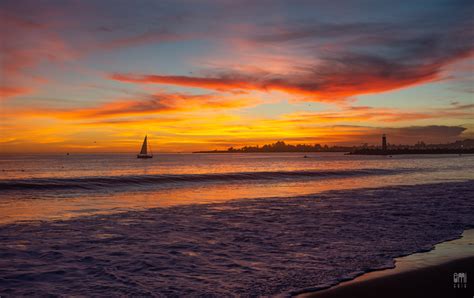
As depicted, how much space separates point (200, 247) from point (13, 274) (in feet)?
14.9

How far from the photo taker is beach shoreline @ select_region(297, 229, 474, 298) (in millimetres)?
7000

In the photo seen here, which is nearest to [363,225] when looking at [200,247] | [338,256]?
[338,256]

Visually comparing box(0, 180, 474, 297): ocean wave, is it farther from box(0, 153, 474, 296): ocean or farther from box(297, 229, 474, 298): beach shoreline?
box(297, 229, 474, 298): beach shoreline

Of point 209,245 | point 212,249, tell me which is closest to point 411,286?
point 212,249

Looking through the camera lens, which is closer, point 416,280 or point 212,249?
point 416,280

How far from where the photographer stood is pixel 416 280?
25.2 ft

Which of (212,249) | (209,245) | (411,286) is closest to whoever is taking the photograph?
(411,286)

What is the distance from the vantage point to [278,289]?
7273 millimetres

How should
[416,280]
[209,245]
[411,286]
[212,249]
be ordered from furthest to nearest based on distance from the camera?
[209,245] < [212,249] < [416,280] < [411,286]

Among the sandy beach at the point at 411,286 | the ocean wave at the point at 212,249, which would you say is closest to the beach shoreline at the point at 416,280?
the sandy beach at the point at 411,286

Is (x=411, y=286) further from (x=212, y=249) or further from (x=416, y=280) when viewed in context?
(x=212, y=249)

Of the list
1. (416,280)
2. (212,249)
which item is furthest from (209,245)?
(416,280)

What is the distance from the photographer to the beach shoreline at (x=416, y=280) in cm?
700

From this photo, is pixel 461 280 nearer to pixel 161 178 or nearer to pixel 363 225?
pixel 363 225
